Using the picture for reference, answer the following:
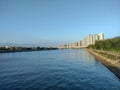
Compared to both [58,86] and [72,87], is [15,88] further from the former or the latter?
[72,87]

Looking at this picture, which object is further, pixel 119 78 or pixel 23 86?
pixel 119 78

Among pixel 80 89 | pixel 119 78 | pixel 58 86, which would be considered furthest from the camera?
pixel 119 78

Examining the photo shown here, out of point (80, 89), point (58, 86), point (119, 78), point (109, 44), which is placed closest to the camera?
point (80, 89)

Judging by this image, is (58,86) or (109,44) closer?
(58,86)

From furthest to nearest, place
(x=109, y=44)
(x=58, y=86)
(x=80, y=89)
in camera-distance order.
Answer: (x=109, y=44)
(x=58, y=86)
(x=80, y=89)

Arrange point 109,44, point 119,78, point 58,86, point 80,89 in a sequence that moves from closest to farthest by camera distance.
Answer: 1. point 80,89
2. point 58,86
3. point 119,78
4. point 109,44

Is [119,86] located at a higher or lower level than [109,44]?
lower

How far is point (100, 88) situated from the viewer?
751 inches

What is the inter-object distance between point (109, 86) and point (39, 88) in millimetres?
8274

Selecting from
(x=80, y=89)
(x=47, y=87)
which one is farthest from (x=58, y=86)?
(x=80, y=89)

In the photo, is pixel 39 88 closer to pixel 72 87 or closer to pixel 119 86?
pixel 72 87

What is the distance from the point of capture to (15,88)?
19406mm

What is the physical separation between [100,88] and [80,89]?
232 cm

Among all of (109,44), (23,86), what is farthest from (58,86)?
(109,44)
